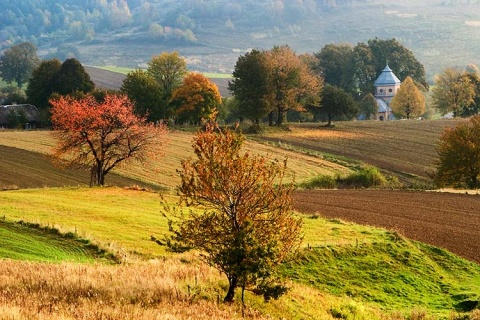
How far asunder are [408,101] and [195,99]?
211ft

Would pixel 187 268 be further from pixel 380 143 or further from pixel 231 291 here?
pixel 380 143

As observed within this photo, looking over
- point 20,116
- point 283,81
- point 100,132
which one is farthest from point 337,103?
point 100,132

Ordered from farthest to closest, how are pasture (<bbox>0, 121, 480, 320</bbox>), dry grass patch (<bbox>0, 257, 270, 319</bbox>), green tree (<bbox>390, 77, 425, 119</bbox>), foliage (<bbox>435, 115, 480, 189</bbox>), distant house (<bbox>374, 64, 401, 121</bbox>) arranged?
distant house (<bbox>374, 64, 401, 121</bbox>)
green tree (<bbox>390, 77, 425, 119</bbox>)
foliage (<bbox>435, 115, 480, 189</bbox>)
pasture (<bbox>0, 121, 480, 320</bbox>)
dry grass patch (<bbox>0, 257, 270, 319</bbox>)

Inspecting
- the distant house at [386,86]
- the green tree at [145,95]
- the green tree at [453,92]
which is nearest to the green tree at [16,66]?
the green tree at [145,95]

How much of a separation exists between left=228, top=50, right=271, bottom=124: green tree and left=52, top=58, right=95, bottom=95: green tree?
26.1 meters

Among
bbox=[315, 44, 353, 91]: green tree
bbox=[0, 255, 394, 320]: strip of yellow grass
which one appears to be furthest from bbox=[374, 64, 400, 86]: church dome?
bbox=[0, 255, 394, 320]: strip of yellow grass

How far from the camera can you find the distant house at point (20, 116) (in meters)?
106

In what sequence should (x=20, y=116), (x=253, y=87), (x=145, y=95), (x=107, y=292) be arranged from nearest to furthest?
(x=107, y=292) < (x=253, y=87) < (x=145, y=95) < (x=20, y=116)

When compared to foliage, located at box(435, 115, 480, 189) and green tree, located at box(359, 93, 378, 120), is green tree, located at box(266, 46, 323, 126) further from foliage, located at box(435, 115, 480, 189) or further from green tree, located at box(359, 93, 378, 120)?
green tree, located at box(359, 93, 378, 120)

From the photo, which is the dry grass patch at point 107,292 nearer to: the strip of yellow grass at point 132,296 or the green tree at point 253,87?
the strip of yellow grass at point 132,296

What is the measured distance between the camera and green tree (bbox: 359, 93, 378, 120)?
161 meters

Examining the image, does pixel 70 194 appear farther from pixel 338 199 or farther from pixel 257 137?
pixel 257 137

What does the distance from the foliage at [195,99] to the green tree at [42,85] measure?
22.2 m

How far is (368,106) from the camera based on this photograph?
527 ft
